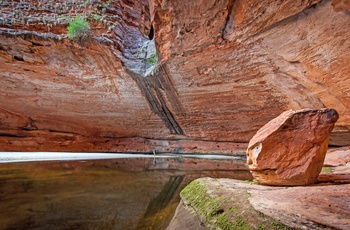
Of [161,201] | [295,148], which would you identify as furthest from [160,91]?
[295,148]

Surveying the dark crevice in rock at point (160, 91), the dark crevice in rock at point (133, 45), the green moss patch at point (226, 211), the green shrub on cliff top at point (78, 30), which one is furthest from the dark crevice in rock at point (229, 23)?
the green shrub on cliff top at point (78, 30)

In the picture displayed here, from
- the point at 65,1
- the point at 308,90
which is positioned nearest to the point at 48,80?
the point at 65,1

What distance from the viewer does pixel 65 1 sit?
745cm

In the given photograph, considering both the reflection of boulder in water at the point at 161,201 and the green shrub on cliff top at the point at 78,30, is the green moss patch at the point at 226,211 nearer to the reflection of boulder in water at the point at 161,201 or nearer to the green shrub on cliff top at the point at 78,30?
the reflection of boulder in water at the point at 161,201

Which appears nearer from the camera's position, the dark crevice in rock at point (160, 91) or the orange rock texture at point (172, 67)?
the orange rock texture at point (172, 67)

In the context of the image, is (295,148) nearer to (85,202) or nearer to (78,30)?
(85,202)

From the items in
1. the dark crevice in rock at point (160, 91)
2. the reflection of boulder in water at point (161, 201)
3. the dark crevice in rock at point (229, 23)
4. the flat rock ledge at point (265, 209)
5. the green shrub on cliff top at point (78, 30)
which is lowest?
the flat rock ledge at point (265, 209)

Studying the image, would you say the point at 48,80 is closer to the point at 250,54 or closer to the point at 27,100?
the point at 27,100

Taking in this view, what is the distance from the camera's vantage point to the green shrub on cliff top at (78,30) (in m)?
6.67

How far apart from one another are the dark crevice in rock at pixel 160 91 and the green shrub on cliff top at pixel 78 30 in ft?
6.56

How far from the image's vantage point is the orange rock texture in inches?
183

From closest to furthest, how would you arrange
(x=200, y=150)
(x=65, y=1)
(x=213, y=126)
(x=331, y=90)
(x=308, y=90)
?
(x=331, y=90) < (x=308, y=90) < (x=65, y=1) < (x=213, y=126) < (x=200, y=150)

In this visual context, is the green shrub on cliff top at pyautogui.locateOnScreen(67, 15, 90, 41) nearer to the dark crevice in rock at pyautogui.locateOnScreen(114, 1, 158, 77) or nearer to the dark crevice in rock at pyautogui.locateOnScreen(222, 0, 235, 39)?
the dark crevice in rock at pyautogui.locateOnScreen(114, 1, 158, 77)

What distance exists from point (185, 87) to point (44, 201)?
5.81m
